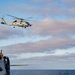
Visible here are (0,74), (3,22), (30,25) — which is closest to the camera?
(0,74)

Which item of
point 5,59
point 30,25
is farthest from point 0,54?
point 30,25

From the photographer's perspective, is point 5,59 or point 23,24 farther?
point 23,24

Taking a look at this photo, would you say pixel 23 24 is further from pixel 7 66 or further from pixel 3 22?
pixel 7 66

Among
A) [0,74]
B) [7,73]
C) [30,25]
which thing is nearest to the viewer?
[0,74]

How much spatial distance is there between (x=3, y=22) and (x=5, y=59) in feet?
195

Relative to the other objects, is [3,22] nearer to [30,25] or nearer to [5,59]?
[30,25]

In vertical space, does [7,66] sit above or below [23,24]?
below

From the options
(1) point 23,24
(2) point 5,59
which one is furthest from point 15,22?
(2) point 5,59

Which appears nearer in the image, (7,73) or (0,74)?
(0,74)

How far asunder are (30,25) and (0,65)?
56875 mm

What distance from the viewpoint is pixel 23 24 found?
99.4 meters

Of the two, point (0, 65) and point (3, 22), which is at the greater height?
point (3, 22)

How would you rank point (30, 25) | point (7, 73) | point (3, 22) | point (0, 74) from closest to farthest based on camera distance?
point (0, 74), point (7, 73), point (30, 25), point (3, 22)

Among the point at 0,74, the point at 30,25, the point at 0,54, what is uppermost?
the point at 30,25
